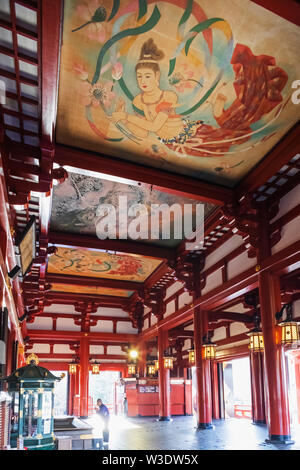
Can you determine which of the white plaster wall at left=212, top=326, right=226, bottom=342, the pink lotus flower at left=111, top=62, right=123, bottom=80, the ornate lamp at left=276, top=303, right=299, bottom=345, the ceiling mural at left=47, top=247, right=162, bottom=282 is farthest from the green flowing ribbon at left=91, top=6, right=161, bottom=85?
the white plaster wall at left=212, top=326, right=226, bottom=342

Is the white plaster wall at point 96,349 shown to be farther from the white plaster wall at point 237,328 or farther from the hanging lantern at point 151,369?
the white plaster wall at point 237,328

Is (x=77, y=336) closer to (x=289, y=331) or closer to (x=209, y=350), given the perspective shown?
(x=209, y=350)

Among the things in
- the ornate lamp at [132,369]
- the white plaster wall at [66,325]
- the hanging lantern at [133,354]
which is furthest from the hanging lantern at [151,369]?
the white plaster wall at [66,325]

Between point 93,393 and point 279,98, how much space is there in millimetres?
25451

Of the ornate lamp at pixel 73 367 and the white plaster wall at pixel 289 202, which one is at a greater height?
the white plaster wall at pixel 289 202

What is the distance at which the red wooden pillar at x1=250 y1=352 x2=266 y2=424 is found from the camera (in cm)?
1240

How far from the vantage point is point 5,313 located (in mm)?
6387

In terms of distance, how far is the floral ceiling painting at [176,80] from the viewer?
15.1 ft

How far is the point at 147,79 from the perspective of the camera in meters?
5.43

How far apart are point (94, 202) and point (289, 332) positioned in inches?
192

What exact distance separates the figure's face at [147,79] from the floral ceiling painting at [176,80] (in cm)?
1

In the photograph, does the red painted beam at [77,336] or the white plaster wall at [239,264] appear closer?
the white plaster wall at [239,264]

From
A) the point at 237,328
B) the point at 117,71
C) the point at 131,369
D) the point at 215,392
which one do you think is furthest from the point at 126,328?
the point at 117,71

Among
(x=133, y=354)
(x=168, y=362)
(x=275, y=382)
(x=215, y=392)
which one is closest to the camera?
(x=275, y=382)
